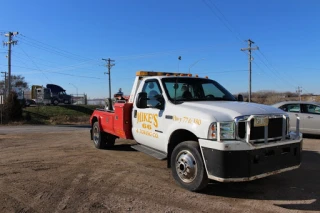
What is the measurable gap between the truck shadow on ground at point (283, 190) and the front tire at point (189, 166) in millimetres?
328

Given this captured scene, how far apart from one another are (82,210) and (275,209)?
2.80 meters

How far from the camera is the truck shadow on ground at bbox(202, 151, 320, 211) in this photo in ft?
15.7

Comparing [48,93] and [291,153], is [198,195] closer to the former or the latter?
[291,153]

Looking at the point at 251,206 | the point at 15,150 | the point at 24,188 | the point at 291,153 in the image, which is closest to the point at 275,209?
the point at 251,206

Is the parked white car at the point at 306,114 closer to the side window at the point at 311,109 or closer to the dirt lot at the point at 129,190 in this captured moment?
the side window at the point at 311,109

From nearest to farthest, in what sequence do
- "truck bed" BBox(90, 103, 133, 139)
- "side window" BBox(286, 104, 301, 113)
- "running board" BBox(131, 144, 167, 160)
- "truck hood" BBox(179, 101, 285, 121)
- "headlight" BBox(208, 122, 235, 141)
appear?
"headlight" BBox(208, 122, 235, 141) < "truck hood" BBox(179, 101, 285, 121) < "running board" BBox(131, 144, 167, 160) < "truck bed" BBox(90, 103, 133, 139) < "side window" BBox(286, 104, 301, 113)

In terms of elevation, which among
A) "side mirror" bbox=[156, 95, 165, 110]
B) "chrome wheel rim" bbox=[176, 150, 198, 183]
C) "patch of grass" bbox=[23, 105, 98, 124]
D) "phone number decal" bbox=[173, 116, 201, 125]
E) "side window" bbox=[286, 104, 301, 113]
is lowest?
"patch of grass" bbox=[23, 105, 98, 124]

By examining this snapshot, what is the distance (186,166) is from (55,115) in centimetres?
3430

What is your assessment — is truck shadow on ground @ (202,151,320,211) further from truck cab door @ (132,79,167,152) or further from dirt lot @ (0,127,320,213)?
truck cab door @ (132,79,167,152)

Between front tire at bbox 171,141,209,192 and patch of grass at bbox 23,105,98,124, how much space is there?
31084mm

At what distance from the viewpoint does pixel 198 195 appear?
5109mm

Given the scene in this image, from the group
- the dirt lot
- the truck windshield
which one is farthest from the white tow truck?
the dirt lot

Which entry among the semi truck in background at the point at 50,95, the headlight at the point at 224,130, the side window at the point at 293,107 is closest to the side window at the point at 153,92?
the headlight at the point at 224,130

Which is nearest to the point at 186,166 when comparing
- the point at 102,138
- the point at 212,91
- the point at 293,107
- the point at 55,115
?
the point at 212,91
